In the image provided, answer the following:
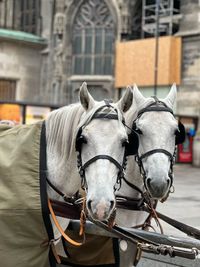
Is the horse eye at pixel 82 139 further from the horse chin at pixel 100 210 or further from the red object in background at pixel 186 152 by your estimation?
the red object in background at pixel 186 152

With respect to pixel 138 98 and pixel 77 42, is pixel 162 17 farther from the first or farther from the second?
pixel 138 98

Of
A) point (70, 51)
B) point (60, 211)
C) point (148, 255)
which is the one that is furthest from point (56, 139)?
point (70, 51)

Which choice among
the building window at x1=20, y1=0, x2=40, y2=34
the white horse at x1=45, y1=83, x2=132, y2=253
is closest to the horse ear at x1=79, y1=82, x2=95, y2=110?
the white horse at x1=45, y1=83, x2=132, y2=253

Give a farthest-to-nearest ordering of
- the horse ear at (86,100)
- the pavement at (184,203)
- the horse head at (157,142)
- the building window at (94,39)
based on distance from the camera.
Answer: the building window at (94,39)
the pavement at (184,203)
the horse head at (157,142)
the horse ear at (86,100)

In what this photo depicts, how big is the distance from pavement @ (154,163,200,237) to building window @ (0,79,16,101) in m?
13.8

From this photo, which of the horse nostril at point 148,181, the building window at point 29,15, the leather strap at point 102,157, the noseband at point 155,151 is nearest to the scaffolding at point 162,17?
the building window at point 29,15

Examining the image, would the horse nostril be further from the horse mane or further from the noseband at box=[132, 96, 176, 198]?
the horse mane

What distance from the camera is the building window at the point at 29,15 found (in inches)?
1243

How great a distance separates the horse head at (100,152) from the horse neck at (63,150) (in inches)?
6.3

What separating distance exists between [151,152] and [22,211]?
1030 millimetres

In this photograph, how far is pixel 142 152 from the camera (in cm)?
366

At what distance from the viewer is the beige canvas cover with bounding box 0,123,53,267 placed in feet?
9.87

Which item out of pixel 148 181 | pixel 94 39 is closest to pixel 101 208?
pixel 148 181

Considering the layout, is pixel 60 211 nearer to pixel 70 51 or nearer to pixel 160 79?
pixel 160 79
